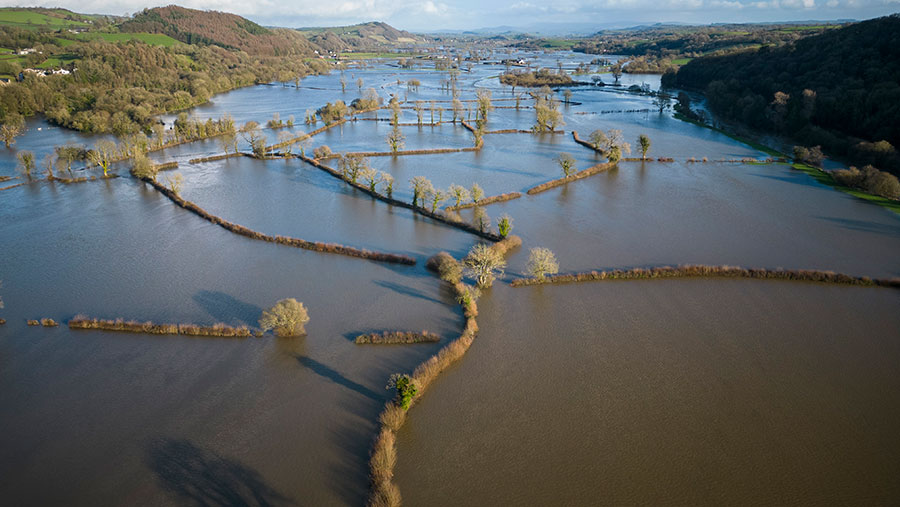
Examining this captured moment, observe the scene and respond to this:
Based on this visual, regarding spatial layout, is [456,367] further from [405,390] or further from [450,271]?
[450,271]

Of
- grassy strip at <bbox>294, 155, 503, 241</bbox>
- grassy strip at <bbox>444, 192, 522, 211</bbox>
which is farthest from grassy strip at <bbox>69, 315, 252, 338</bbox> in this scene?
grassy strip at <bbox>444, 192, 522, 211</bbox>

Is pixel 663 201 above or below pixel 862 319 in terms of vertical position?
above

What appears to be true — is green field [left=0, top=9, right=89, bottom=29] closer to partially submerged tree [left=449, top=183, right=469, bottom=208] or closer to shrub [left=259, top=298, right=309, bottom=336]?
partially submerged tree [left=449, top=183, right=469, bottom=208]

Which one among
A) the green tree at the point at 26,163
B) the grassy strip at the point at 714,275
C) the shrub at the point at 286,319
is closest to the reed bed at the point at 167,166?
the green tree at the point at 26,163

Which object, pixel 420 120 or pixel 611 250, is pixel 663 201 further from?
pixel 420 120

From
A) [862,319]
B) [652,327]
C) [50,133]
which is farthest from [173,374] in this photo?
[50,133]
